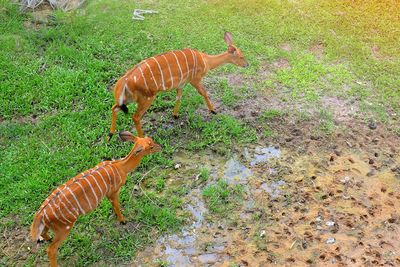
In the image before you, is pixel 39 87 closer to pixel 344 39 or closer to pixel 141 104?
pixel 141 104

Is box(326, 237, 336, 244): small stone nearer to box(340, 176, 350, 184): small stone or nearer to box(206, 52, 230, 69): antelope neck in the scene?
box(340, 176, 350, 184): small stone

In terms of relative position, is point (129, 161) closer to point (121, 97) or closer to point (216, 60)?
point (121, 97)

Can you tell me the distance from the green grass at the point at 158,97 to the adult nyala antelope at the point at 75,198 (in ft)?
1.26

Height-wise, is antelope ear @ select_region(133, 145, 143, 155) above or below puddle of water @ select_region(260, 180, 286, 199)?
above

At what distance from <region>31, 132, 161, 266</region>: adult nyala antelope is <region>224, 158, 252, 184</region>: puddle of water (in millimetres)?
1061

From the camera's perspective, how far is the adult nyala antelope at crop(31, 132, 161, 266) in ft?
12.3

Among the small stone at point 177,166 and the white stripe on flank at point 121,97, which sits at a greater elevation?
the white stripe on flank at point 121,97

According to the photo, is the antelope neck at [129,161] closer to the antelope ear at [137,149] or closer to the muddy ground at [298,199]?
the antelope ear at [137,149]

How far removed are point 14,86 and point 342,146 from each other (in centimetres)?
384

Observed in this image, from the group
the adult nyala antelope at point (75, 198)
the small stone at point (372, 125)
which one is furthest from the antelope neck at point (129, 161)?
the small stone at point (372, 125)

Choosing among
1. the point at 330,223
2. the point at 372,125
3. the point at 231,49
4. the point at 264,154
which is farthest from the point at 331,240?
the point at 231,49

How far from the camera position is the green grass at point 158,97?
15.0ft

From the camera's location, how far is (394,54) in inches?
265

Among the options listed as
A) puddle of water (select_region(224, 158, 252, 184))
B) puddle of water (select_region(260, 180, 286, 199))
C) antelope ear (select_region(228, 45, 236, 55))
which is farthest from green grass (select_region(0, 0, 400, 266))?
puddle of water (select_region(260, 180, 286, 199))
